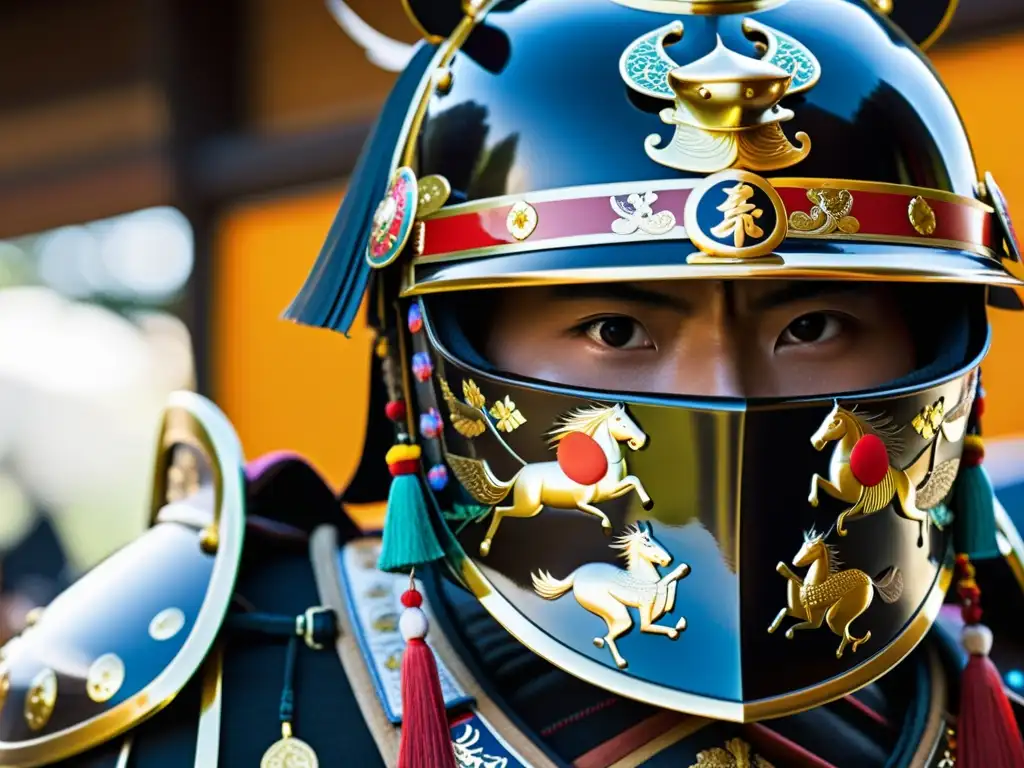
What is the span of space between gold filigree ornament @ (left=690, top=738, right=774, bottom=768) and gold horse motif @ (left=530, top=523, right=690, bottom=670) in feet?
0.49

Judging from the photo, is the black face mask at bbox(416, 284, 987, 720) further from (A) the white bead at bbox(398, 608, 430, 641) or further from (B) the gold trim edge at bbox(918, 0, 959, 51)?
(B) the gold trim edge at bbox(918, 0, 959, 51)

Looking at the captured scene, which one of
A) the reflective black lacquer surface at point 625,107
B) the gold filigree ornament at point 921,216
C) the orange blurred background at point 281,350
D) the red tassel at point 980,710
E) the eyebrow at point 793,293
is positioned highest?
the reflective black lacquer surface at point 625,107

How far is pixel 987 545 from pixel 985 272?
296 mm

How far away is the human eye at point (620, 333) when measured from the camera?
1.19m

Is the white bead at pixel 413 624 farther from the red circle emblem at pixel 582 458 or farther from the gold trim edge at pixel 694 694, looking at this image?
the red circle emblem at pixel 582 458

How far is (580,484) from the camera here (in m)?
1.14

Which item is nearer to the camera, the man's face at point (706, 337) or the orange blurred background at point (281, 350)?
the man's face at point (706, 337)

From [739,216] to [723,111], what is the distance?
0.33ft

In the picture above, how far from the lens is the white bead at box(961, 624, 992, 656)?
1.32 m

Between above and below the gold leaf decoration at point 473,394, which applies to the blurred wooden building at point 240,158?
below

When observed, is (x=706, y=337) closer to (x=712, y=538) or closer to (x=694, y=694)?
(x=712, y=538)

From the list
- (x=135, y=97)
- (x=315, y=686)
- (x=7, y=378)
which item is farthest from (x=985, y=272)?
(x=7, y=378)

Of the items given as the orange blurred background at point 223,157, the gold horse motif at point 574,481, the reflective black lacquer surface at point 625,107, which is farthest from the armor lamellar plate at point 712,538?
the orange blurred background at point 223,157

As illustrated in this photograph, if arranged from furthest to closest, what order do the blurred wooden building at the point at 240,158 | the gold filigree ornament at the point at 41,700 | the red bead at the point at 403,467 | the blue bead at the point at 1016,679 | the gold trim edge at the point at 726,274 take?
the blurred wooden building at the point at 240,158 → the blue bead at the point at 1016,679 → the red bead at the point at 403,467 → the gold filigree ornament at the point at 41,700 → the gold trim edge at the point at 726,274
